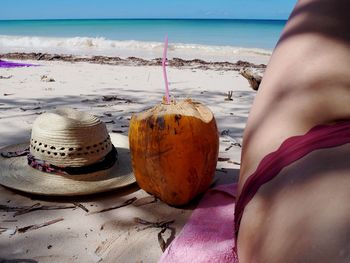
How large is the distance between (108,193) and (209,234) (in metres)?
0.56

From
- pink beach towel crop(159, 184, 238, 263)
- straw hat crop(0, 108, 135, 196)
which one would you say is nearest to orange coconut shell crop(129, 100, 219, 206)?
pink beach towel crop(159, 184, 238, 263)

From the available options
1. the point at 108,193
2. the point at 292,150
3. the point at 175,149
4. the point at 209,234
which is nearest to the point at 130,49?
the point at 108,193

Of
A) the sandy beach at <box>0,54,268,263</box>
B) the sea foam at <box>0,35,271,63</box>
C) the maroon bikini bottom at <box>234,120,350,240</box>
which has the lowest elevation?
the sea foam at <box>0,35,271,63</box>

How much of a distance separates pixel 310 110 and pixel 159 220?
78 cm

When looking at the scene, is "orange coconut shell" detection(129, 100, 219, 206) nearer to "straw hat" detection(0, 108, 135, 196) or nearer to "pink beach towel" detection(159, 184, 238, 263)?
"pink beach towel" detection(159, 184, 238, 263)

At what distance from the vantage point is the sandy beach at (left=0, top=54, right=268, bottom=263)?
1.43m

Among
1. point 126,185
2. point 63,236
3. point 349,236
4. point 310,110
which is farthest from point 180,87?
point 349,236

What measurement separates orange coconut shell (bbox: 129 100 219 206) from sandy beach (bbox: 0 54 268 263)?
0.36ft

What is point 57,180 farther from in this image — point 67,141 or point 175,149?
point 175,149

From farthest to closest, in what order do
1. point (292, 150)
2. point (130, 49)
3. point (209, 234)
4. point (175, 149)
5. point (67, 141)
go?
point (130, 49) → point (67, 141) → point (175, 149) → point (209, 234) → point (292, 150)

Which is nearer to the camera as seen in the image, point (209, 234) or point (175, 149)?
point (209, 234)

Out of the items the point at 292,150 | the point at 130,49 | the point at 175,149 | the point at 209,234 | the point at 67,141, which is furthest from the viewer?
the point at 130,49

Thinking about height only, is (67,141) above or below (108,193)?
above

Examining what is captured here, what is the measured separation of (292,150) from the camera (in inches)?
38.4
